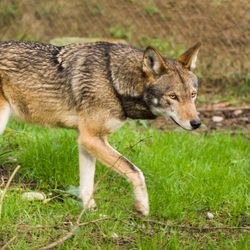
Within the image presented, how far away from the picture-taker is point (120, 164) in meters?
5.55

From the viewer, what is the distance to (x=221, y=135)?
779cm

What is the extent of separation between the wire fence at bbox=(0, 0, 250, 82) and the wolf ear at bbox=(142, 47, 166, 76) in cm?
436

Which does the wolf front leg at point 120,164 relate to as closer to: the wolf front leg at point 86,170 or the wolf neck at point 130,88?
the wolf front leg at point 86,170

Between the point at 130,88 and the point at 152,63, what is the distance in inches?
11.4

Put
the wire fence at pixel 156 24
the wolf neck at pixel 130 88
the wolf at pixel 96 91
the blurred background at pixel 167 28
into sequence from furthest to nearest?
the wire fence at pixel 156 24 → the blurred background at pixel 167 28 → the wolf neck at pixel 130 88 → the wolf at pixel 96 91

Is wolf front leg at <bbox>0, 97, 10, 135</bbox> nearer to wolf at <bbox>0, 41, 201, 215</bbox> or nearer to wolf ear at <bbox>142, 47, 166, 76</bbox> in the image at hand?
wolf at <bbox>0, 41, 201, 215</bbox>

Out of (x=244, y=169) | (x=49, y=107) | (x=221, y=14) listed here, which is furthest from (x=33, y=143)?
(x=221, y=14)

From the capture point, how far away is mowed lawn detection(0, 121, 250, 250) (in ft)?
16.2

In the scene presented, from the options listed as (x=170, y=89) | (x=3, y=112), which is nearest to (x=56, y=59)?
(x=3, y=112)

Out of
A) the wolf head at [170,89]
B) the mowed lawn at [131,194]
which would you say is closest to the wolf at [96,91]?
the wolf head at [170,89]

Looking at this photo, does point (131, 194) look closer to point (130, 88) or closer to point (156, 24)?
point (130, 88)

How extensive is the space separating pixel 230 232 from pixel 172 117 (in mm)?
1026

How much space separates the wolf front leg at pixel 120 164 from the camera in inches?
214

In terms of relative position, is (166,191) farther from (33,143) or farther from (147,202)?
(33,143)
